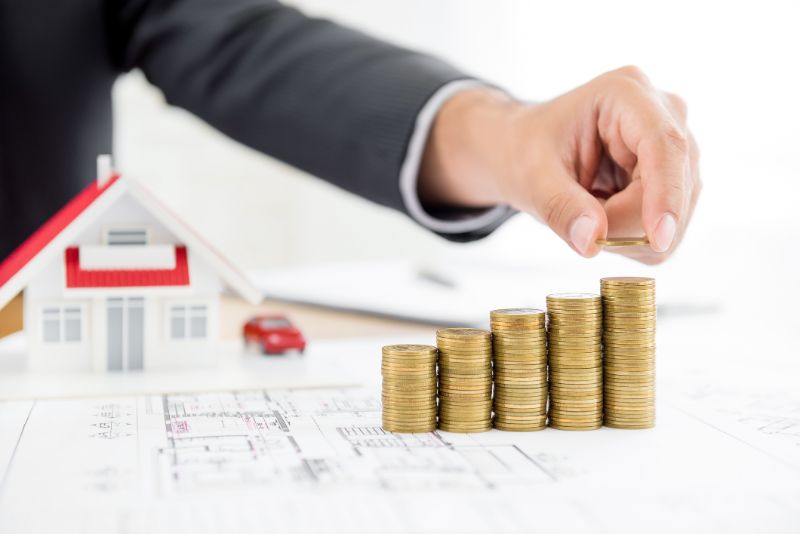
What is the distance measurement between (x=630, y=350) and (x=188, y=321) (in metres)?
0.75

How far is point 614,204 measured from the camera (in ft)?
4.40

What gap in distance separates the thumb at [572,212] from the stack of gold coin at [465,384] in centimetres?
17

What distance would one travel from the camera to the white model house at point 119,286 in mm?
1494

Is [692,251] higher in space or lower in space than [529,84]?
lower

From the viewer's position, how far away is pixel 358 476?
94 centimetres

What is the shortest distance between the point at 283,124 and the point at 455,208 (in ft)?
1.38

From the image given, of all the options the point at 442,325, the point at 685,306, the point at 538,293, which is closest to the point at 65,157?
the point at 442,325

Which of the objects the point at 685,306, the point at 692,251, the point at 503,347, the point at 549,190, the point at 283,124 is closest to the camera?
the point at 503,347

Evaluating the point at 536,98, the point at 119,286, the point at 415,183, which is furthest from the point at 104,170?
the point at 536,98

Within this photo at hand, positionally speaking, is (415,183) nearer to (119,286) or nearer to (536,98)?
(119,286)

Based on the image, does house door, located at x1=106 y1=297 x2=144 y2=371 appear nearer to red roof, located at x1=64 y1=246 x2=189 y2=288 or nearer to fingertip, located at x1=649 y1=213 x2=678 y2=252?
red roof, located at x1=64 y1=246 x2=189 y2=288

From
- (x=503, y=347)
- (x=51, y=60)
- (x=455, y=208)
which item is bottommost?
(x=503, y=347)

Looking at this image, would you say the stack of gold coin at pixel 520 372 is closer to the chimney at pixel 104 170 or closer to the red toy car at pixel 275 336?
the red toy car at pixel 275 336

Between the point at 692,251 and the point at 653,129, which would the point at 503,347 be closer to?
the point at 653,129
